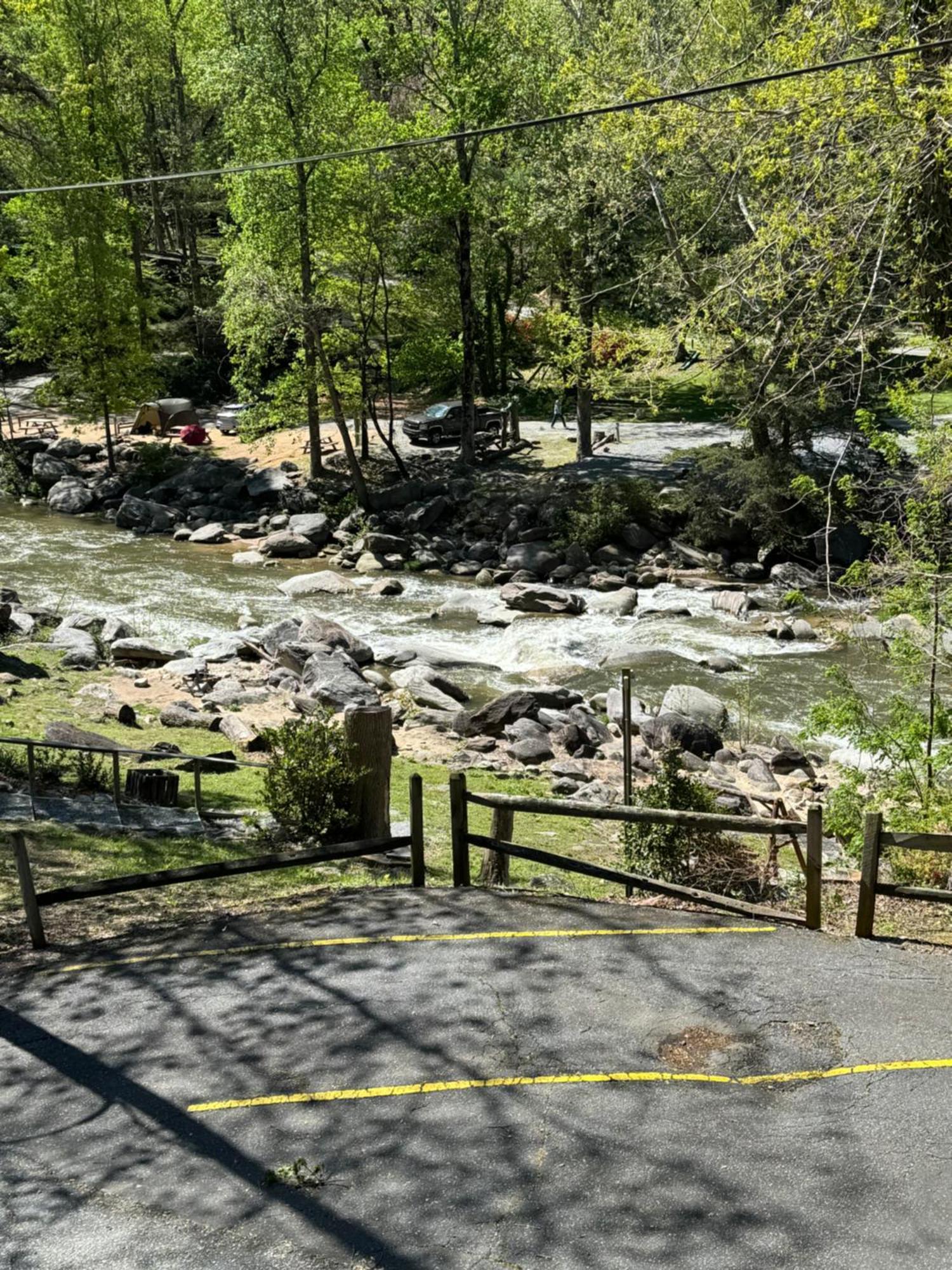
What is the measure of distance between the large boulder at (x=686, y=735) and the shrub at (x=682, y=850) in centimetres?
629

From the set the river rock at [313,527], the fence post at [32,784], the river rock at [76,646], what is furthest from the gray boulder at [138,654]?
the river rock at [313,527]

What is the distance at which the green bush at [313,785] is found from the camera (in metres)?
11.9

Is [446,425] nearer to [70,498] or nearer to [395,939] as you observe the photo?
[70,498]

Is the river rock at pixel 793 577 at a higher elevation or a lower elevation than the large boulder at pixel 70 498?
lower

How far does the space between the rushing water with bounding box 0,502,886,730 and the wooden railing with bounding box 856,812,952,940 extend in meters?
9.96

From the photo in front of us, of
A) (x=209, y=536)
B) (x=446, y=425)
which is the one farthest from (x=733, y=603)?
(x=446, y=425)

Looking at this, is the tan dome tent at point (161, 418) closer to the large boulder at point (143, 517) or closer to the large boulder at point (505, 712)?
the large boulder at point (143, 517)

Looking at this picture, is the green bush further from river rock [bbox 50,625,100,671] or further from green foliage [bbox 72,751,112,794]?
river rock [bbox 50,625,100,671]

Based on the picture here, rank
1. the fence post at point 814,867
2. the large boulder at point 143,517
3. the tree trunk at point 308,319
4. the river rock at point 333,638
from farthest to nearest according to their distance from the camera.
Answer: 1. the large boulder at point 143,517
2. the tree trunk at point 308,319
3. the river rock at point 333,638
4. the fence post at point 814,867

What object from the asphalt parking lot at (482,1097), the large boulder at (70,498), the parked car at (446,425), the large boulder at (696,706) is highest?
the parked car at (446,425)

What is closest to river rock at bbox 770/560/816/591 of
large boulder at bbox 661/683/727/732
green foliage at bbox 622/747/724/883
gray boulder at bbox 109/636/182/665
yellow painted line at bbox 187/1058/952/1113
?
large boulder at bbox 661/683/727/732

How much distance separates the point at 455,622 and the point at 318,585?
169 inches

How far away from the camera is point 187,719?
17859 millimetres

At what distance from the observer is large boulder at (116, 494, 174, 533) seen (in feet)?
117
